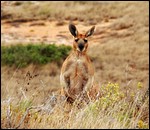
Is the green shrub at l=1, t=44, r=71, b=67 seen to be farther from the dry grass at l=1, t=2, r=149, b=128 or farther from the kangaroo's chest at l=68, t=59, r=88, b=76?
the kangaroo's chest at l=68, t=59, r=88, b=76

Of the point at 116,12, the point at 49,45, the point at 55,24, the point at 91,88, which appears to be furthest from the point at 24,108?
the point at 116,12

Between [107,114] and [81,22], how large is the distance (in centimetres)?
2632

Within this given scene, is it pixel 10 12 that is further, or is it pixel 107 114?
pixel 10 12

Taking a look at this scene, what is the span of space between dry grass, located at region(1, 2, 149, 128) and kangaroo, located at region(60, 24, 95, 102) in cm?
32

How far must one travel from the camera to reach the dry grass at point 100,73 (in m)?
5.67

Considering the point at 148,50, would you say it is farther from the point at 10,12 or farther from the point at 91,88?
the point at 91,88

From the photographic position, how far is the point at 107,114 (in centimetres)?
602

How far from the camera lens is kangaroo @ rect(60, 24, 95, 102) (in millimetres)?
8219

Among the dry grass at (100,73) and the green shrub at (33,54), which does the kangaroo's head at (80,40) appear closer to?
the dry grass at (100,73)

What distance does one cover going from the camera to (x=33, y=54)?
81.5 ft

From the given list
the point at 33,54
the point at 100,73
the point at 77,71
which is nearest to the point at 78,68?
the point at 77,71

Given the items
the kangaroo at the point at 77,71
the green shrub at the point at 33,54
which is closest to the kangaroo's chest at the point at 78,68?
the kangaroo at the point at 77,71

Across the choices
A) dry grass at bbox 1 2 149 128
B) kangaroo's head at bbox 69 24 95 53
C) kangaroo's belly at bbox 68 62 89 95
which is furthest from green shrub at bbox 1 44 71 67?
kangaroo's belly at bbox 68 62 89 95

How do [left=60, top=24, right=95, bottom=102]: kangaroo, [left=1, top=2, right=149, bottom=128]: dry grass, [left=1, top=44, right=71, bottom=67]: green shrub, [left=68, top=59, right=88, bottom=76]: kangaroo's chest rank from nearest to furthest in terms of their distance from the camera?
1. [left=1, top=2, right=149, bottom=128]: dry grass
2. [left=60, top=24, right=95, bottom=102]: kangaroo
3. [left=68, top=59, right=88, bottom=76]: kangaroo's chest
4. [left=1, top=44, right=71, bottom=67]: green shrub
